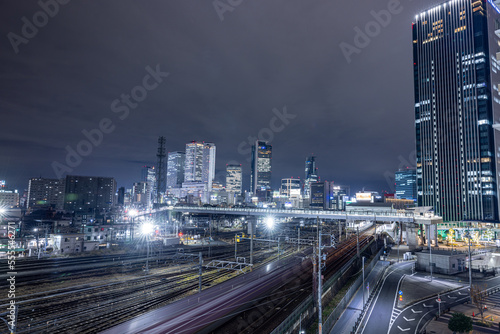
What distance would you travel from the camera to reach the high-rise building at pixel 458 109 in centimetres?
10162

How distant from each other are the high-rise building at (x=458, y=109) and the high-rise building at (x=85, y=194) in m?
198

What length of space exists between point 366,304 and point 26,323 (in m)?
36.6

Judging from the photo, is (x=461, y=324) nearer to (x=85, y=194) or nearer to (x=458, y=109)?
(x=458, y=109)

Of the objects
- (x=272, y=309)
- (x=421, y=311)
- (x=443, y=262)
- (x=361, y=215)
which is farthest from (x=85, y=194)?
(x=421, y=311)

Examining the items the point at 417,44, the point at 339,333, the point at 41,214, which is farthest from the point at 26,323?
the point at 417,44

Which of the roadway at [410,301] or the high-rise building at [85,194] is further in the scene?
the high-rise building at [85,194]

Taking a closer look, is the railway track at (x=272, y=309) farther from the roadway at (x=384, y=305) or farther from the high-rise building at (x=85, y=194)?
the high-rise building at (x=85, y=194)

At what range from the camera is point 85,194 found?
191250mm

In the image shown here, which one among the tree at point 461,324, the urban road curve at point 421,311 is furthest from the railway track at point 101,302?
the tree at point 461,324

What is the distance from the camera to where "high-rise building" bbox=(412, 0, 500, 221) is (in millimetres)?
101625

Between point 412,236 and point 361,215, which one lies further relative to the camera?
point 361,215

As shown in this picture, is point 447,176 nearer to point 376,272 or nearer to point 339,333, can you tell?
point 376,272

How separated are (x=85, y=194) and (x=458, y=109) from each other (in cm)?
22408

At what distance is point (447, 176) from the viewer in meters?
109
